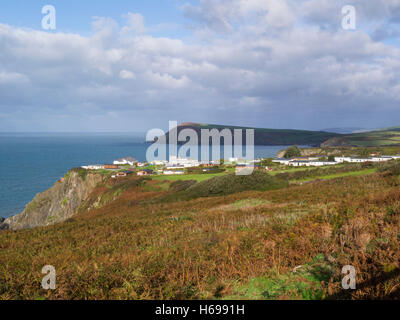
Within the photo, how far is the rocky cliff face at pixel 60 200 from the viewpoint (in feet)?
192

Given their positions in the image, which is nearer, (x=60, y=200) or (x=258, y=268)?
(x=258, y=268)

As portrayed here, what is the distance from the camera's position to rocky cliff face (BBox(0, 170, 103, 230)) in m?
58.6

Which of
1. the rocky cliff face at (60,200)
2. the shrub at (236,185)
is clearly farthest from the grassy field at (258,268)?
the rocky cliff face at (60,200)

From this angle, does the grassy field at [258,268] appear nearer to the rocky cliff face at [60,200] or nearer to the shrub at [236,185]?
the shrub at [236,185]

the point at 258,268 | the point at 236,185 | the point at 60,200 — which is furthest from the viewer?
the point at 60,200

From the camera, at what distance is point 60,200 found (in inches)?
2640

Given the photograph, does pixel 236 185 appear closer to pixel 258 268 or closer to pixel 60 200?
pixel 258 268

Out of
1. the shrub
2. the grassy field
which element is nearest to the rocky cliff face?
the shrub

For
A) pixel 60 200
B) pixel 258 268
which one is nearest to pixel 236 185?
pixel 258 268

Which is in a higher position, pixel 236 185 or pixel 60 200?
pixel 236 185

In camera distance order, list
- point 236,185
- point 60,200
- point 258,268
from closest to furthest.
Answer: point 258,268, point 236,185, point 60,200
